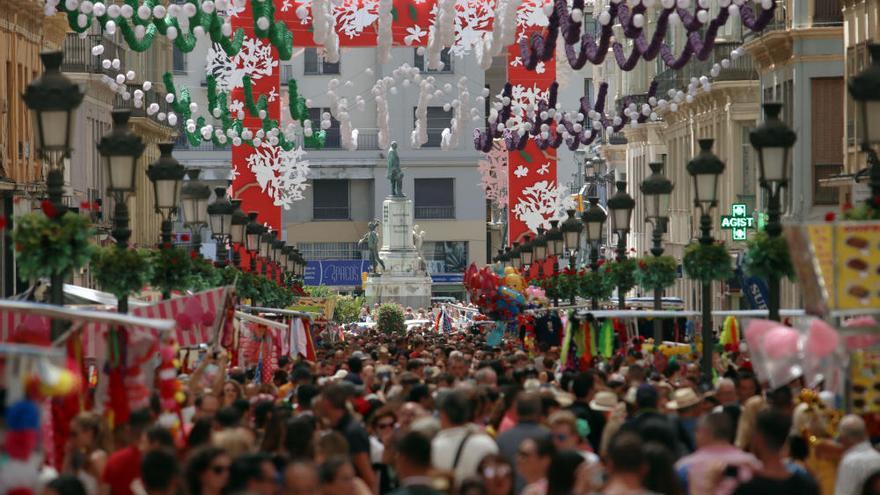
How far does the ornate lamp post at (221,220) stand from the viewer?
32.0m

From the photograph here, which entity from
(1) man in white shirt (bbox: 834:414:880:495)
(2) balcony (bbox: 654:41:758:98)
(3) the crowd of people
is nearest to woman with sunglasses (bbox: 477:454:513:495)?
(3) the crowd of people

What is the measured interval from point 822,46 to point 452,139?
11.1m

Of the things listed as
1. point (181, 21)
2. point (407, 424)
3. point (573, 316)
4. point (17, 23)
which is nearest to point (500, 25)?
point (181, 21)

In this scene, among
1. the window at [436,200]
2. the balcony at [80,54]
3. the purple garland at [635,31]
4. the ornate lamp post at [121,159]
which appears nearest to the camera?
the ornate lamp post at [121,159]

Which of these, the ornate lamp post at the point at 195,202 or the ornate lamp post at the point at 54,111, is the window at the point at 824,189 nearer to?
the ornate lamp post at the point at 195,202

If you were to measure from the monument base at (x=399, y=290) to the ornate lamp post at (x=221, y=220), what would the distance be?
187 feet

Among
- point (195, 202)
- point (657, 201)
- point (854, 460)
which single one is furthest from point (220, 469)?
point (657, 201)

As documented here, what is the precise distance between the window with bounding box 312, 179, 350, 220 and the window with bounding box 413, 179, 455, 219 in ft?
11.1

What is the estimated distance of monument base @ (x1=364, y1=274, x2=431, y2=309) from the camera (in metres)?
90.6

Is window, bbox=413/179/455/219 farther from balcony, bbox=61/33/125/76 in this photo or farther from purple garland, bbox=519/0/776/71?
purple garland, bbox=519/0/776/71

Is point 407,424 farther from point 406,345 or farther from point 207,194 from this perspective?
point 406,345

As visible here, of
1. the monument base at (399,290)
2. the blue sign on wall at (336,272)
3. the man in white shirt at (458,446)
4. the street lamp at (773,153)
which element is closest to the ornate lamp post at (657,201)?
the street lamp at (773,153)

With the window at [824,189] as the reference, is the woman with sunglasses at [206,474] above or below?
below

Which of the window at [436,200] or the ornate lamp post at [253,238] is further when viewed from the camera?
the window at [436,200]
